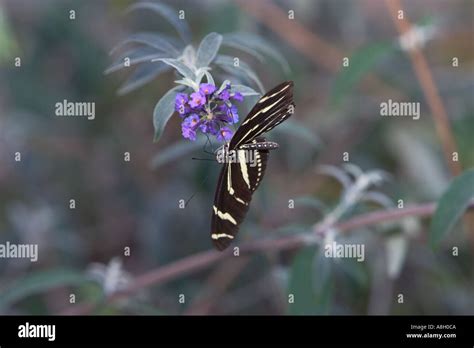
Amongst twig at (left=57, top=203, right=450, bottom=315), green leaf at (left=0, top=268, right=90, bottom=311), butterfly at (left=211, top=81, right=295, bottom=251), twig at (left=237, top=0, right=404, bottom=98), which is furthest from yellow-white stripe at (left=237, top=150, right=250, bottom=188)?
twig at (left=237, top=0, right=404, bottom=98)

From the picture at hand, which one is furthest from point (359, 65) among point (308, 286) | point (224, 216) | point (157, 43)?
point (224, 216)

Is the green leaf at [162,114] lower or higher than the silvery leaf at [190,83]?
lower

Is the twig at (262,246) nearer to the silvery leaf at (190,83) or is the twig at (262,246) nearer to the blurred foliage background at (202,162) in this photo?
the blurred foliage background at (202,162)

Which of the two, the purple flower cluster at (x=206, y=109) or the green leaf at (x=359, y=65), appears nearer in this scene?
the purple flower cluster at (x=206, y=109)

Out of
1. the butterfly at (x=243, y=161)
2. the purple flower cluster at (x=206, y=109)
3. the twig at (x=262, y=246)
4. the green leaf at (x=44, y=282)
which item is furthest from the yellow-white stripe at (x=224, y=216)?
the green leaf at (x=44, y=282)

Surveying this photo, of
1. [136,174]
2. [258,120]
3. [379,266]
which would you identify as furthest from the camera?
[136,174]

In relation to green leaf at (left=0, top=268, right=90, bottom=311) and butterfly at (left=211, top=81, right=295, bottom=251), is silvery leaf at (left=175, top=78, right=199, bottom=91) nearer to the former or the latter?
butterfly at (left=211, top=81, right=295, bottom=251)

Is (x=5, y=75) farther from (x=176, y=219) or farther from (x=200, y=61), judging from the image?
(x=200, y=61)
